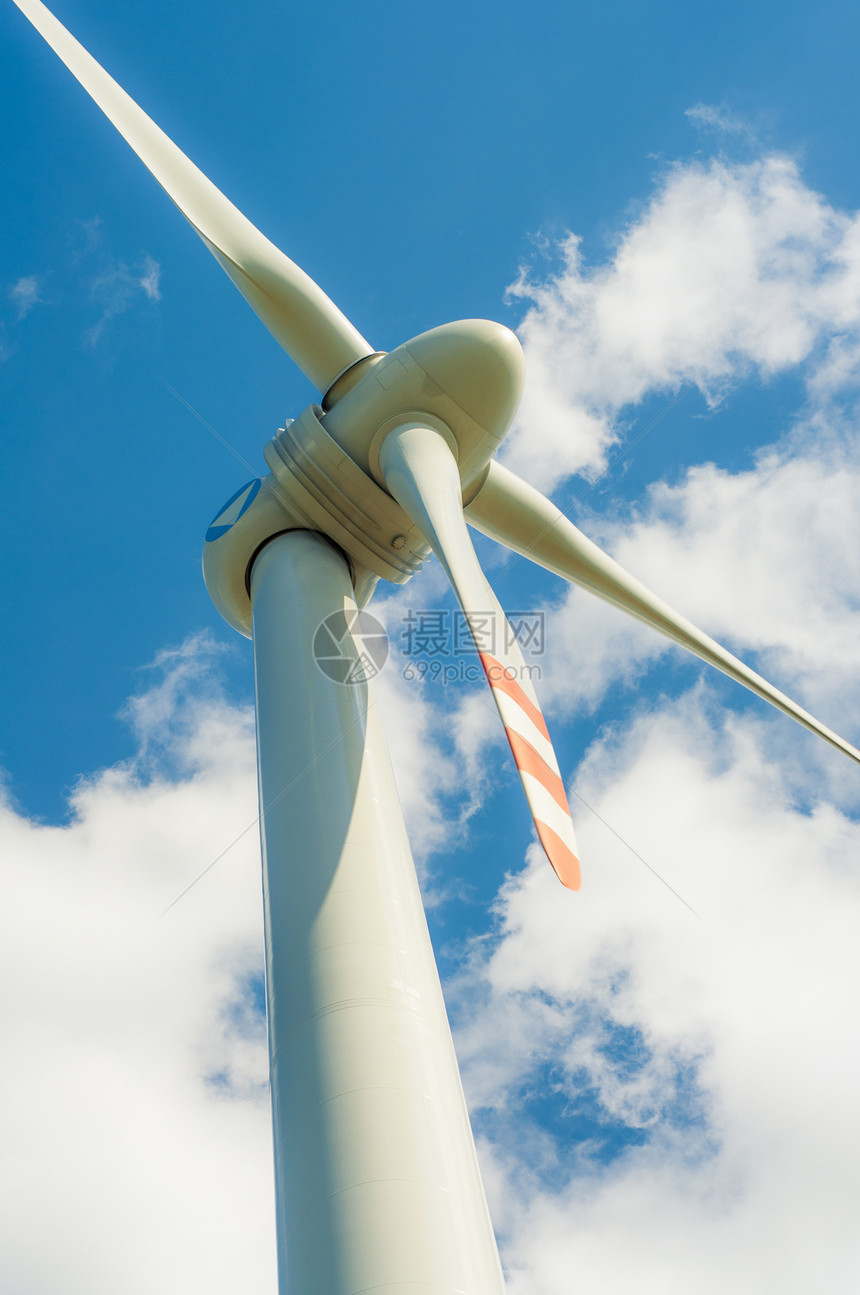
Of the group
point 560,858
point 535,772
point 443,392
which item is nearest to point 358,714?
point 535,772

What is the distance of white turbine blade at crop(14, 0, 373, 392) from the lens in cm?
1358

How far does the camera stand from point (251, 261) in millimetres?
13648

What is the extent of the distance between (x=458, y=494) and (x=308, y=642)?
2.52m

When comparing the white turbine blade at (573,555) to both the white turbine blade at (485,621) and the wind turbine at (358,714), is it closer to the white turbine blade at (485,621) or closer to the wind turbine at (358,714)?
the wind turbine at (358,714)

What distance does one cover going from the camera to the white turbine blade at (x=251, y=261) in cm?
1358

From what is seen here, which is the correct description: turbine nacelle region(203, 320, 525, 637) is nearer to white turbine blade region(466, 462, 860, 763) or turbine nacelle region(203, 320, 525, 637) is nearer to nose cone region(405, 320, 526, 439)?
nose cone region(405, 320, 526, 439)

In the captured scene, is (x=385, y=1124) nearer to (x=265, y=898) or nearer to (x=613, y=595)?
(x=265, y=898)

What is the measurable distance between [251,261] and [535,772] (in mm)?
9816

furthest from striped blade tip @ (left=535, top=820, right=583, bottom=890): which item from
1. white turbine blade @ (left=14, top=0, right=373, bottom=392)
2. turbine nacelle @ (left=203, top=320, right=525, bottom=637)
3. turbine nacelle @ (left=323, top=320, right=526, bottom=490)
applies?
white turbine blade @ (left=14, top=0, right=373, bottom=392)

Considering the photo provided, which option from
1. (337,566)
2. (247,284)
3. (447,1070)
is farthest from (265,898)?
(247,284)

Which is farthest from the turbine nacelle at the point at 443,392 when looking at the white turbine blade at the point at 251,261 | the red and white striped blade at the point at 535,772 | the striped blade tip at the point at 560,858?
the striped blade tip at the point at 560,858

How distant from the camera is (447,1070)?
7.67 metres

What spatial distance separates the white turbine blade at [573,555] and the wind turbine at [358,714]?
0.04 meters

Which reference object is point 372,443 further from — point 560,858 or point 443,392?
point 560,858
